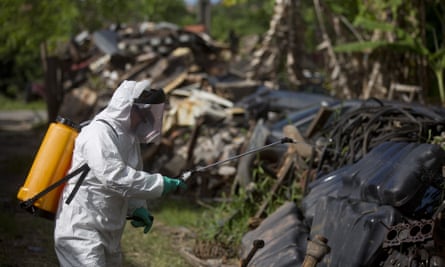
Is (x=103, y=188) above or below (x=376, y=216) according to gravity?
above

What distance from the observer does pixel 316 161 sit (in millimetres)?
7961

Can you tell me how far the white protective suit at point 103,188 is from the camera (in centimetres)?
446

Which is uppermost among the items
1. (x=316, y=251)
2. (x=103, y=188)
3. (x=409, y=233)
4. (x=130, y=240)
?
(x=103, y=188)

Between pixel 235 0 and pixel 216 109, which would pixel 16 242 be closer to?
pixel 216 109

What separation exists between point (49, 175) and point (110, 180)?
60 cm

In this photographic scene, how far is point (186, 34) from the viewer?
17500 millimetres

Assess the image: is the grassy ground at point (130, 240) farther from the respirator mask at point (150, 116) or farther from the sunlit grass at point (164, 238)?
the respirator mask at point (150, 116)

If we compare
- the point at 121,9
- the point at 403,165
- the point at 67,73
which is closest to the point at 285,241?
the point at 403,165

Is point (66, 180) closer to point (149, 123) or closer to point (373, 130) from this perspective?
point (149, 123)

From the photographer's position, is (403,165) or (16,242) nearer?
(403,165)

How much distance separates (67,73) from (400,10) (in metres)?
9.15

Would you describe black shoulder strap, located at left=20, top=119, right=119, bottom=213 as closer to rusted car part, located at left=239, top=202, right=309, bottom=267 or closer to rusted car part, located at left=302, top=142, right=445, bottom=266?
rusted car part, located at left=239, top=202, right=309, bottom=267

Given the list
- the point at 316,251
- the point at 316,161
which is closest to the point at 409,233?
the point at 316,251

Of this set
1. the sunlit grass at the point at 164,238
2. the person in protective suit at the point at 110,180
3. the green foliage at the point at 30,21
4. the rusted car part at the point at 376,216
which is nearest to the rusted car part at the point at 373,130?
the rusted car part at the point at 376,216
